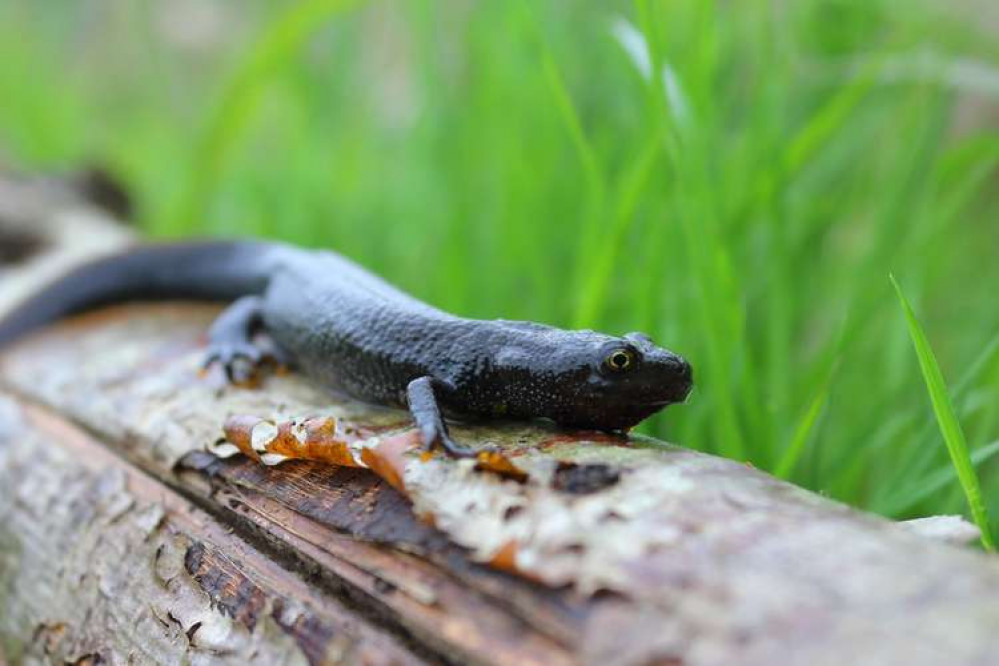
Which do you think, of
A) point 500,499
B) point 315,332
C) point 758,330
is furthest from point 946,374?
point 500,499

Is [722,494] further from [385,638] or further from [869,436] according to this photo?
[869,436]

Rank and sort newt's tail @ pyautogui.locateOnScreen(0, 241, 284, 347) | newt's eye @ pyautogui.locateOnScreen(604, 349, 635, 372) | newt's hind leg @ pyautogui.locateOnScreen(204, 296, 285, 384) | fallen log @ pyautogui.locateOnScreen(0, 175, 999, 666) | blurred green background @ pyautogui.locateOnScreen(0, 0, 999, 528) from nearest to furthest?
fallen log @ pyautogui.locateOnScreen(0, 175, 999, 666) < newt's eye @ pyautogui.locateOnScreen(604, 349, 635, 372) < blurred green background @ pyautogui.locateOnScreen(0, 0, 999, 528) < newt's hind leg @ pyautogui.locateOnScreen(204, 296, 285, 384) < newt's tail @ pyautogui.locateOnScreen(0, 241, 284, 347)

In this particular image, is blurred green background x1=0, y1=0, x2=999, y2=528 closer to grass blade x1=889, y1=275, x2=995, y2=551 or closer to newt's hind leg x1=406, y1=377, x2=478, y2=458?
grass blade x1=889, y1=275, x2=995, y2=551

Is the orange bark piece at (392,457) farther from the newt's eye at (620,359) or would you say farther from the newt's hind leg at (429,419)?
the newt's eye at (620,359)

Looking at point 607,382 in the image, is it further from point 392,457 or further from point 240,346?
point 240,346

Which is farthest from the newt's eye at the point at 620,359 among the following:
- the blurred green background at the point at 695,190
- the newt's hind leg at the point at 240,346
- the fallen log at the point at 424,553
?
the newt's hind leg at the point at 240,346

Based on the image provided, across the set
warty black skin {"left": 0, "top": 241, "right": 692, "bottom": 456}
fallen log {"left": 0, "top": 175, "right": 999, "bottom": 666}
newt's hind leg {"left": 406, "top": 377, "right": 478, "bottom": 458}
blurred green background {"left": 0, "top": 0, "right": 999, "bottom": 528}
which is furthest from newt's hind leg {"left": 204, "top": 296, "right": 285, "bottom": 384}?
blurred green background {"left": 0, "top": 0, "right": 999, "bottom": 528}

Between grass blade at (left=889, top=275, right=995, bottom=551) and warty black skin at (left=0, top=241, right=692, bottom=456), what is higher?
grass blade at (left=889, top=275, right=995, bottom=551)
